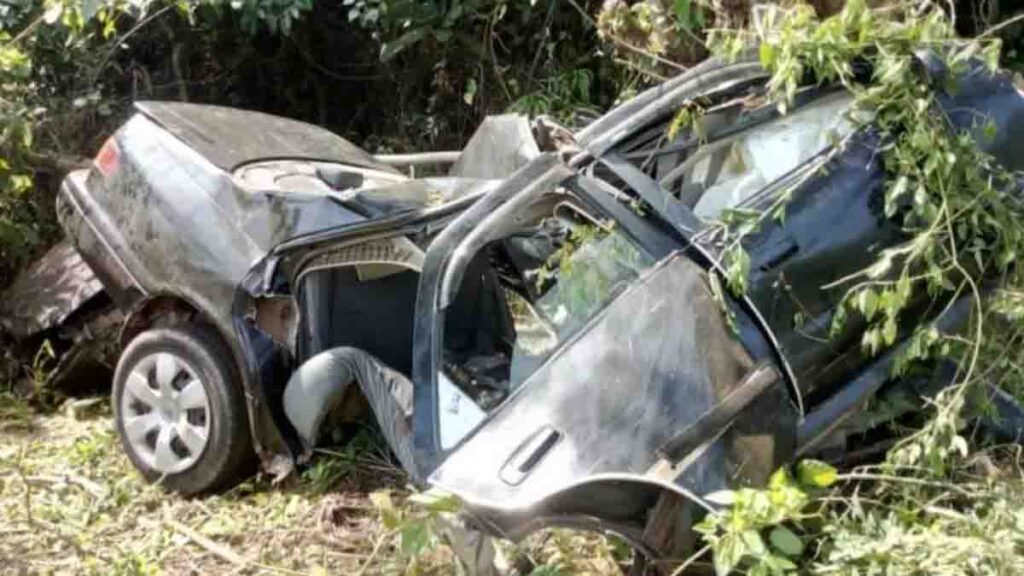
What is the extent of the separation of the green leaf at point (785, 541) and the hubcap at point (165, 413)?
7.60ft

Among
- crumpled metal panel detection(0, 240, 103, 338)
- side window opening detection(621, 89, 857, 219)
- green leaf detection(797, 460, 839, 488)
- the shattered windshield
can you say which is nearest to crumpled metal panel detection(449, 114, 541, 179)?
side window opening detection(621, 89, 857, 219)

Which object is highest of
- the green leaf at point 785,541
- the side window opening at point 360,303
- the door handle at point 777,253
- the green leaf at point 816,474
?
the door handle at point 777,253

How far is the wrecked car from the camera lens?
3.90 meters

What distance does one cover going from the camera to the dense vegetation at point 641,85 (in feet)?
13.0

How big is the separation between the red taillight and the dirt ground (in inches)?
43.3

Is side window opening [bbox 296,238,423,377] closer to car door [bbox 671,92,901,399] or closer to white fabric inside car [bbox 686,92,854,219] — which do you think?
white fabric inside car [bbox 686,92,854,219]

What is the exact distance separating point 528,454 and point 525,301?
3.53ft

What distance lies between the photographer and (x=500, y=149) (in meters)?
5.30

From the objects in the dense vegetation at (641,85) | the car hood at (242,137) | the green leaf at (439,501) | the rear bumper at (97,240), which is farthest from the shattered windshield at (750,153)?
the rear bumper at (97,240)

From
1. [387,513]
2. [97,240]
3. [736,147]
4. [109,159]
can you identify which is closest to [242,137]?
[109,159]

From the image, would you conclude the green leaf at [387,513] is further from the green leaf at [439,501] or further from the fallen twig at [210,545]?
the fallen twig at [210,545]

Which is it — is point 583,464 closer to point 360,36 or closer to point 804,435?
point 804,435

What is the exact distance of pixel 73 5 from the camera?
22.1 feet

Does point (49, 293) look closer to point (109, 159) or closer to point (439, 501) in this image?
point (109, 159)
